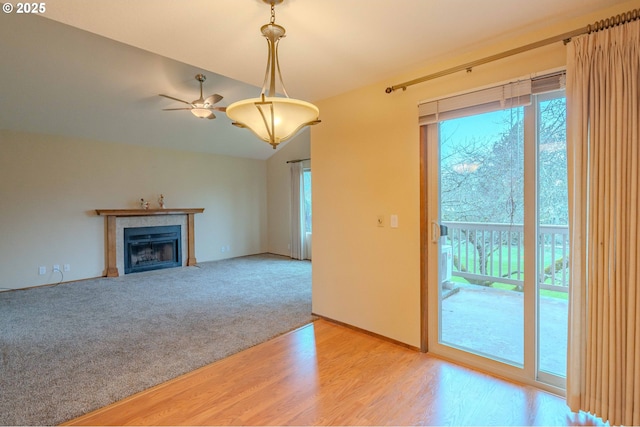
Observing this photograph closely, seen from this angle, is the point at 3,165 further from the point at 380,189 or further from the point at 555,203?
the point at 555,203

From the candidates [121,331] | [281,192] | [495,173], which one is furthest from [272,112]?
[281,192]

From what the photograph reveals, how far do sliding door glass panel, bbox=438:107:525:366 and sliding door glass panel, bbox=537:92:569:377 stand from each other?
4.7 inches

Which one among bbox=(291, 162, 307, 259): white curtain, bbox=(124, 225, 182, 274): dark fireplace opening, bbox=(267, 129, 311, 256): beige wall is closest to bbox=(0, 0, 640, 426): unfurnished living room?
bbox=(124, 225, 182, 274): dark fireplace opening

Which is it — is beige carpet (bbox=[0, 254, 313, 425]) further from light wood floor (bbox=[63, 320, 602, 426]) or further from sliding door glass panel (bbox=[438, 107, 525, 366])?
sliding door glass panel (bbox=[438, 107, 525, 366])

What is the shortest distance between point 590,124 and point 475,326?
171cm

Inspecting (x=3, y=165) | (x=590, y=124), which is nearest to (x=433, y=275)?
(x=590, y=124)

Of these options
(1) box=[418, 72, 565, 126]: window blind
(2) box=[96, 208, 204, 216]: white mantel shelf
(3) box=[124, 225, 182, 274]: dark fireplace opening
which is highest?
(1) box=[418, 72, 565, 126]: window blind

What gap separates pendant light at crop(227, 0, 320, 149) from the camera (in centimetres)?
148

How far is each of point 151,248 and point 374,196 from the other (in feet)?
17.1

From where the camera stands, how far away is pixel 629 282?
5.31 ft

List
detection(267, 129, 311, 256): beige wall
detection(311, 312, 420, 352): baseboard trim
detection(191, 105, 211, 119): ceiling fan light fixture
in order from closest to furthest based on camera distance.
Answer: detection(311, 312, 420, 352): baseboard trim < detection(191, 105, 211, 119): ceiling fan light fixture < detection(267, 129, 311, 256): beige wall

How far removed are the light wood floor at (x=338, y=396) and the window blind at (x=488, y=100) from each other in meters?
1.95

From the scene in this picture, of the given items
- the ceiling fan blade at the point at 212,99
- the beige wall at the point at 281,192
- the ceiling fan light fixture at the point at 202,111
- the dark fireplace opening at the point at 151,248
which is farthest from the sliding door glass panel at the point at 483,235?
the dark fireplace opening at the point at 151,248

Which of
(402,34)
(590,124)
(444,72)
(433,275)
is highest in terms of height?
(402,34)
